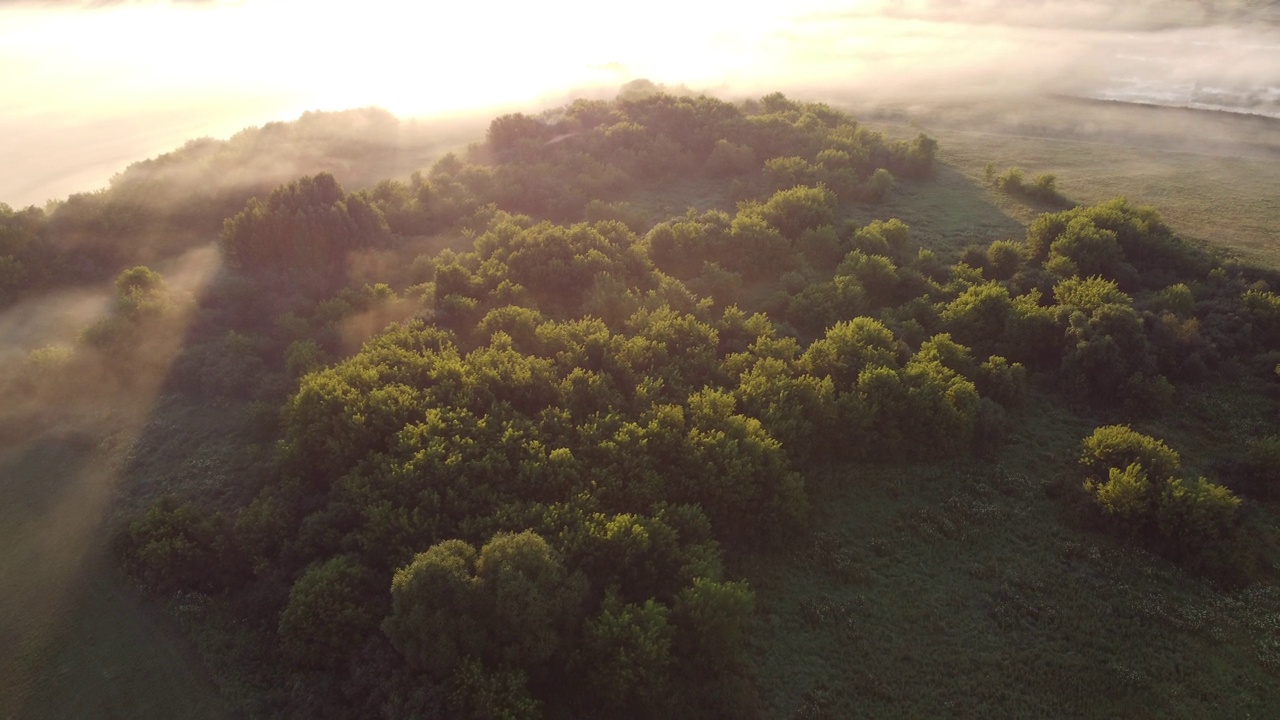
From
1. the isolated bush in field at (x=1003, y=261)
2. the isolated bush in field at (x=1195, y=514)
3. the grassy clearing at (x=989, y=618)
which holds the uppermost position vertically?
the isolated bush in field at (x=1003, y=261)

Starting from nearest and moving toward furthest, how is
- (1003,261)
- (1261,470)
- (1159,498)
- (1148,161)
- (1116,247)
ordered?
(1159,498)
(1261,470)
(1116,247)
(1003,261)
(1148,161)

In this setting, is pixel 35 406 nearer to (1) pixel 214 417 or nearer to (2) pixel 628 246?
(1) pixel 214 417

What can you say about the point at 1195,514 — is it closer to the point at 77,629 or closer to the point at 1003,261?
the point at 1003,261

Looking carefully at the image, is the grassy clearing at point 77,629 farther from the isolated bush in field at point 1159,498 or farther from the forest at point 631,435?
the isolated bush in field at point 1159,498

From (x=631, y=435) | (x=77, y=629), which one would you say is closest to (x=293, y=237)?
(x=77, y=629)

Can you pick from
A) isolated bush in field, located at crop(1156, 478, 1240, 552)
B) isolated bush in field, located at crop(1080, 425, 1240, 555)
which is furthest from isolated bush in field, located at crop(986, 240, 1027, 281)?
isolated bush in field, located at crop(1156, 478, 1240, 552)

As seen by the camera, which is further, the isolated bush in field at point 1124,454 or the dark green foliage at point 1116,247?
the dark green foliage at point 1116,247

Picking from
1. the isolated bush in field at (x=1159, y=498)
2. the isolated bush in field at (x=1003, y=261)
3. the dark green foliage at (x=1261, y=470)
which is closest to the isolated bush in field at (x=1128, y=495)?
the isolated bush in field at (x=1159, y=498)

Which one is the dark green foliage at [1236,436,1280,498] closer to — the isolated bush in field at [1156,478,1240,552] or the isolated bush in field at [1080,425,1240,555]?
the isolated bush in field at [1080,425,1240,555]

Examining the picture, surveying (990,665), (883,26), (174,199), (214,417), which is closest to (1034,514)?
(990,665)
